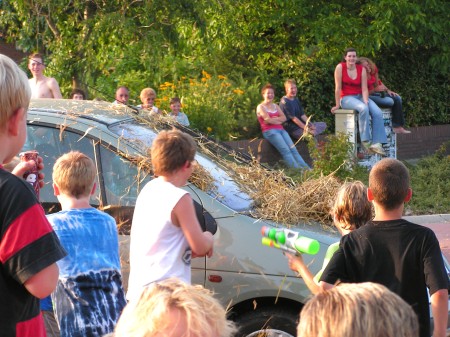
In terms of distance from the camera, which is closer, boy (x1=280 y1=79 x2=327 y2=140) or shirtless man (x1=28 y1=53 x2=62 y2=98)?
shirtless man (x1=28 y1=53 x2=62 y2=98)

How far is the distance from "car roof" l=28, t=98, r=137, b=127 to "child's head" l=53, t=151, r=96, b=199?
1.56 m

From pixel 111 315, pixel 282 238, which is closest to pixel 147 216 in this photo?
pixel 111 315

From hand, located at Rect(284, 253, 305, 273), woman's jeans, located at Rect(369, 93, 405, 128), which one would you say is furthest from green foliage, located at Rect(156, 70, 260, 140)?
hand, located at Rect(284, 253, 305, 273)

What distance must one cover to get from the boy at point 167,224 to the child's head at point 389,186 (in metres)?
0.97

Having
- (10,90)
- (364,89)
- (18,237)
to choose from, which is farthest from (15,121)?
(364,89)

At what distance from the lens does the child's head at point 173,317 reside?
2311 mm

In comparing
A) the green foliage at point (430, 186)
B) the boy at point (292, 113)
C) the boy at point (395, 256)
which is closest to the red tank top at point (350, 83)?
the boy at point (292, 113)

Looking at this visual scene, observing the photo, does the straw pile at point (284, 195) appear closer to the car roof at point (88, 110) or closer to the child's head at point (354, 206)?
the car roof at point (88, 110)

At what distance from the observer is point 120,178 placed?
6.13 m

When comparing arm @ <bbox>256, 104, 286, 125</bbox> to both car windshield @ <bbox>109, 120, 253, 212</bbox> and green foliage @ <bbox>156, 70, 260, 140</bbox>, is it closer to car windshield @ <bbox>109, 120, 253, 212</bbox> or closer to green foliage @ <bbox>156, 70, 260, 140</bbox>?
green foliage @ <bbox>156, 70, 260, 140</bbox>

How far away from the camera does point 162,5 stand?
1382 cm

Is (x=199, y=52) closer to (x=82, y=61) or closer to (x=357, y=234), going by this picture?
(x=82, y=61)

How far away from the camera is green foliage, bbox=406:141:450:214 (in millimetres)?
13047

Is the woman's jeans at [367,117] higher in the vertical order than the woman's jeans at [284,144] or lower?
higher
